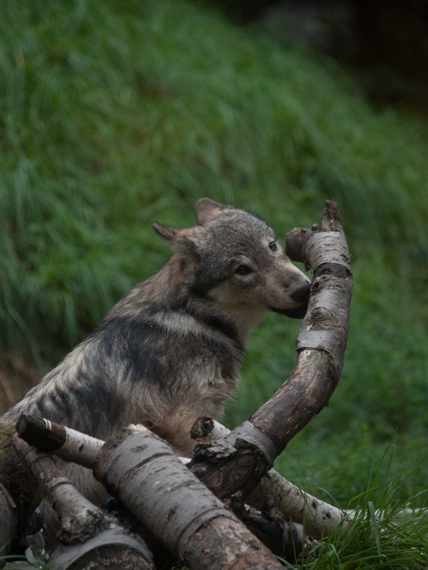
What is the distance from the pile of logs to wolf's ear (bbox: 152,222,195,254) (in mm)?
1133

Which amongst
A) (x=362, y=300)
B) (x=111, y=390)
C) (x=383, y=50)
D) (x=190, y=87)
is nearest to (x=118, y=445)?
(x=111, y=390)

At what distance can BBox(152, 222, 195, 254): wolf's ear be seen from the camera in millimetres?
3805

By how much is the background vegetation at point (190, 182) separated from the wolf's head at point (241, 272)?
126 centimetres

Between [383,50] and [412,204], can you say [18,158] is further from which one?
[383,50]

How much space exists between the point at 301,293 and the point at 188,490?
1.55m

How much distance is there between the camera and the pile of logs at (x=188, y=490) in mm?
2062

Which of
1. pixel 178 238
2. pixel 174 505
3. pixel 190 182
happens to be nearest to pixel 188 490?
pixel 174 505

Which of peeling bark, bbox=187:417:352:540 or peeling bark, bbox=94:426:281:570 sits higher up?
peeling bark, bbox=94:426:281:570

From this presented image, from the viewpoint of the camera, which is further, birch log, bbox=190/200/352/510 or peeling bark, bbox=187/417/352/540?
peeling bark, bbox=187/417/352/540

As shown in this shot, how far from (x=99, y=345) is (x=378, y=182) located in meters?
6.50

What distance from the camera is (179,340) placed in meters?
3.41

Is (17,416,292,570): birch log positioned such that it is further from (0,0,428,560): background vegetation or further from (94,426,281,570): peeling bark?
(0,0,428,560): background vegetation

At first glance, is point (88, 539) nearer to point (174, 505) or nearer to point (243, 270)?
point (174, 505)

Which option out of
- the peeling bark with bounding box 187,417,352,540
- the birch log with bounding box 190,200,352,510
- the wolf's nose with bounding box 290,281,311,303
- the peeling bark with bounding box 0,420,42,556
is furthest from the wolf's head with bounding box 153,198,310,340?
the peeling bark with bounding box 0,420,42,556
